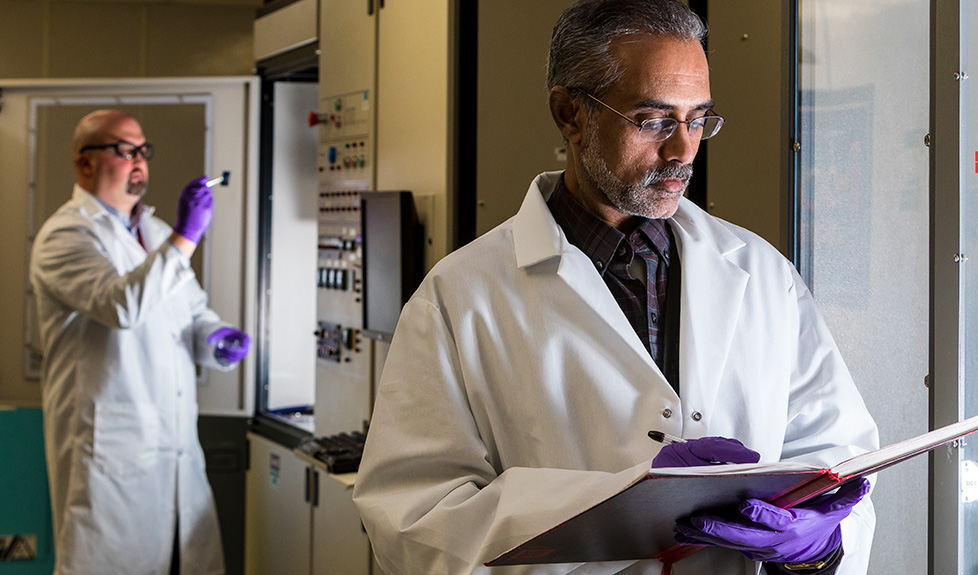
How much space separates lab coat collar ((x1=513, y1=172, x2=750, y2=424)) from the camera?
48.3 inches

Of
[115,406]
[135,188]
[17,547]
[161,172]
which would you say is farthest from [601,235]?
[17,547]

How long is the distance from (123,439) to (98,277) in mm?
597

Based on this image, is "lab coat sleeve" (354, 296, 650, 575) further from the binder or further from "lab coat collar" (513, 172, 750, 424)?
"lab coat collar" (513, 172, 750, 424)

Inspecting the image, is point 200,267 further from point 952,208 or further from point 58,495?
point 952,208

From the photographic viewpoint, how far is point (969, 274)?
137 cm

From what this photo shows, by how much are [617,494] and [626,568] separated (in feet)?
1.35

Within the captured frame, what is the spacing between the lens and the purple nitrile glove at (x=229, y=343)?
3.41m

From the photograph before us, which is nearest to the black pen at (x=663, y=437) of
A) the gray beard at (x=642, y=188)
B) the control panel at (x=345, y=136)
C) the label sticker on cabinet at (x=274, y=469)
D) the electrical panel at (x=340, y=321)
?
the gray beard at (x=642, y=188)

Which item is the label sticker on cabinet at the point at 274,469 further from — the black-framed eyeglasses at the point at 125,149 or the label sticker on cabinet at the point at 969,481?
the label sticker on cabinet at the point at 969,481

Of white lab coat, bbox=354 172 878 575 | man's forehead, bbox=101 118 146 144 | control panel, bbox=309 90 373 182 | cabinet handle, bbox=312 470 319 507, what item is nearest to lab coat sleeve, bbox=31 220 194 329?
man's forehead, bbox=101 118 146 144

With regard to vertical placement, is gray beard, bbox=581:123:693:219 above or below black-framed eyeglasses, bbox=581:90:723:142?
Result: below

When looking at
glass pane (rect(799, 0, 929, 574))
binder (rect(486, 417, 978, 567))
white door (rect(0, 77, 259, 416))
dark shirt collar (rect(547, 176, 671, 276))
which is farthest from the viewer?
white door (rect(0, 77, 259, 416))

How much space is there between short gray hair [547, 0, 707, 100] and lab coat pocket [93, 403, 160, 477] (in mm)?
2437

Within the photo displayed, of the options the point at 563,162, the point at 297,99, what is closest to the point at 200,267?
the point at 297,99
